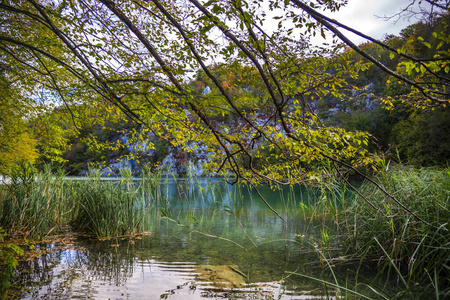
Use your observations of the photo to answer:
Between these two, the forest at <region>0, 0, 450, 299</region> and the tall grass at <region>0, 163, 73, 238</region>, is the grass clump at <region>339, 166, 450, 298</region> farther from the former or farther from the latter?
the tall grass at <region>0, 163, 73, 238</region>

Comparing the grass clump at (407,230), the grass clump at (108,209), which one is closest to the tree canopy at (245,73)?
the grass clump at (407,230)

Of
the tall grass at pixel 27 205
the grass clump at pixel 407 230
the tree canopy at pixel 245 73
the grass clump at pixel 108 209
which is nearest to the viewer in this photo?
the tree canopy at pixel 245 73

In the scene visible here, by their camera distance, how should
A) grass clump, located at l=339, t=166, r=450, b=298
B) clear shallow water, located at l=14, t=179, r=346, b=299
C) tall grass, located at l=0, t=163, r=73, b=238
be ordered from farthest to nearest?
tall grass, located at l=0, t=163, r=73, b=238
grass clump, located at l=339, t=166, r=450, b=298
clear shallow water, located at l=14, t=179, r=346, b=299

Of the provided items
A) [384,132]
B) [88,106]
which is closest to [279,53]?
[88,106]

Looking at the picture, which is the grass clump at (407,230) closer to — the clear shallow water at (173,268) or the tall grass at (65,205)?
the clear shallow water at (173,268)

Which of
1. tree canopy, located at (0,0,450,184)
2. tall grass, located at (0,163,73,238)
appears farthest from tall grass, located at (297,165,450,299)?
tall grass, located at (0,163,73,238)

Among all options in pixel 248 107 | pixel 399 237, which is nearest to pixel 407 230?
pixel 399 237

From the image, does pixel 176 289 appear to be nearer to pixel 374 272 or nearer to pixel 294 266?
pixel 294 266

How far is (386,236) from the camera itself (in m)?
3.63

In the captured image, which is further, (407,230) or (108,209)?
(108,209)

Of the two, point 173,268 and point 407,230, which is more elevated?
point 407,230

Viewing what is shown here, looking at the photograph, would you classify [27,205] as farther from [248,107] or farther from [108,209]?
[248,107]

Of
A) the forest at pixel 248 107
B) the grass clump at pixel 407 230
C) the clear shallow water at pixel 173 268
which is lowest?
the clear shallow water at pixel 173 268

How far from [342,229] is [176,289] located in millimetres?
2781
